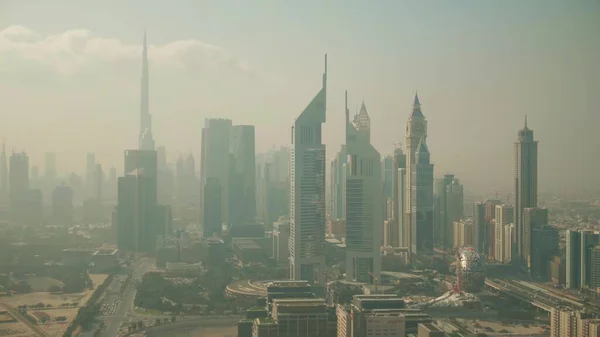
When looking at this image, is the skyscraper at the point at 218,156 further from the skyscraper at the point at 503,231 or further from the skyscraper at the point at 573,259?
the skyscraper at the point at 573,259

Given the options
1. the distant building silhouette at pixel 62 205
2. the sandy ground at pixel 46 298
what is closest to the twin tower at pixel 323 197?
the sandy ground at pixel 46 298

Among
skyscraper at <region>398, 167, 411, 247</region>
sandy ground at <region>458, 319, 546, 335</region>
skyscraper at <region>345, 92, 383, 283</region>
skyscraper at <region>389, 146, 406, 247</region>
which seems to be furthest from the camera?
skyscraper at <region>389, 146, 406, 247</region>

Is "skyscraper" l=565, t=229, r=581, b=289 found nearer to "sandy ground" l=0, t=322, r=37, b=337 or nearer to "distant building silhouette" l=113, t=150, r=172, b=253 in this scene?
"sandy ground" l=0, t=322, r=37, b=337

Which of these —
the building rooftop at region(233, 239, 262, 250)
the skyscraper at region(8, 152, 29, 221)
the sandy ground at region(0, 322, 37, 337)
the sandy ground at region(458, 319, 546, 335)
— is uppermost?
the skyscraper at region(8, 152, 29, 221)

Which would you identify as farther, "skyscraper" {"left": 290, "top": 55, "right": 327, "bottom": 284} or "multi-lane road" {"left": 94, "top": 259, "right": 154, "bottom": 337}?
"skyscraper" {"left": 290, "top": 55, "right": 327, "bottom": 284}

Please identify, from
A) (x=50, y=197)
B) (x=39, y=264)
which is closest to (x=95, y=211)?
(x=50, y=197)

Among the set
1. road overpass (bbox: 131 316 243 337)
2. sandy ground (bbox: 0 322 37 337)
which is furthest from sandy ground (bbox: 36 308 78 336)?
road overpass (bbox: 131 316 243 337)
